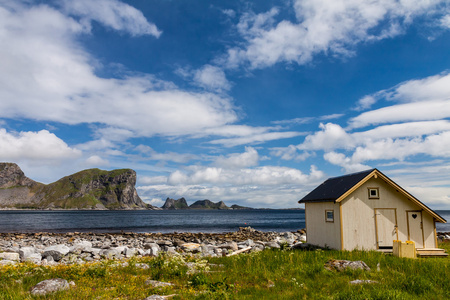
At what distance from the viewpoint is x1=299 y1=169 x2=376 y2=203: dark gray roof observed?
18.4 metres

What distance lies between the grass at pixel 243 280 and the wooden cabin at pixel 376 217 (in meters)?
3.86

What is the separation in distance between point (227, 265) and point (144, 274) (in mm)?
3952

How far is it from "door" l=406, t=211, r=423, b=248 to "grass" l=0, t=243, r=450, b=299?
5346 millimetres

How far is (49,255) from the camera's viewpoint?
19.6m

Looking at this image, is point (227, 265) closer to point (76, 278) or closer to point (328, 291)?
point (328, 291)

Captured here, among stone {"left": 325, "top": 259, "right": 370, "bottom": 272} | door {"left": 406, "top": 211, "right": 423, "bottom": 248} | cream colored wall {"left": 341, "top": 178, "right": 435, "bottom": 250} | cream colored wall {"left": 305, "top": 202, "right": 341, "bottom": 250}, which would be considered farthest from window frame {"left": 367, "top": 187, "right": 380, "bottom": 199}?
stone {"left": 325, "top": 259, "right": 370, "bottom": 272}

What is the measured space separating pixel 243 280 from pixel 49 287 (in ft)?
20.0

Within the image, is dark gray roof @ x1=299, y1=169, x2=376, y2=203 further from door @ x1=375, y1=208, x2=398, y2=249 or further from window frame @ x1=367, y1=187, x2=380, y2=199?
door @ x1=375, y1=208, x2=398, y2=249

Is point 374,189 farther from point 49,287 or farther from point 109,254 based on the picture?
point 109,254

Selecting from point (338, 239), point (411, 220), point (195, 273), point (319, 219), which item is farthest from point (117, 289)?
point (411, 220)

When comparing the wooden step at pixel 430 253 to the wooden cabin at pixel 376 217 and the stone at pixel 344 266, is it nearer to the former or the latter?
the wooden cabin at pixel 376 217

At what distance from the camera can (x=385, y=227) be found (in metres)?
18.2

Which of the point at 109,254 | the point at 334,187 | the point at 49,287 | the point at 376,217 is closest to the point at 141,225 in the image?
the point at 109,254

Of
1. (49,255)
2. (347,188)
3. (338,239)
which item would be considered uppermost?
(347,188)
